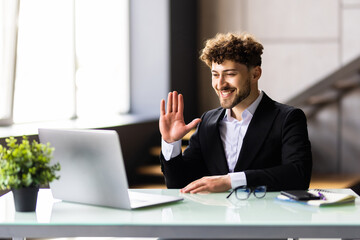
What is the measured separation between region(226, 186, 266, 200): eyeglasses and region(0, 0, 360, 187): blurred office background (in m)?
3.26

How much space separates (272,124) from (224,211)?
76 centimetres

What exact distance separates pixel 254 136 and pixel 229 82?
271 millimetres

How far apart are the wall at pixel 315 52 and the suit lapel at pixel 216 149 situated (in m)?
4.14

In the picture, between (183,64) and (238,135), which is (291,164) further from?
(183,64)

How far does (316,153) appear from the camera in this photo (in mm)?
7074

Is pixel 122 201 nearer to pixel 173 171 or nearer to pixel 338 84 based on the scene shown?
pixel 173 171

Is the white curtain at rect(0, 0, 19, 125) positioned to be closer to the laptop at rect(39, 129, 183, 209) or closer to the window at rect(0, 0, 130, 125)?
the window at rect(0, 0, 130, 125)

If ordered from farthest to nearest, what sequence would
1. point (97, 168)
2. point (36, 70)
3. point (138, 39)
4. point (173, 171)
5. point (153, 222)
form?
point (138, 39) → point (36, 70) → point (173, 171) → point (97, 168) → point (153, 222)

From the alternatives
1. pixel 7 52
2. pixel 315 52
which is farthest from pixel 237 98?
pixel 315 52

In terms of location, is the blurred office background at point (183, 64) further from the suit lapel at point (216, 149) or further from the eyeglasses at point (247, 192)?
the eyeglasses at point (247, 192)

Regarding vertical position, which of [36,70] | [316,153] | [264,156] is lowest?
[316,153]

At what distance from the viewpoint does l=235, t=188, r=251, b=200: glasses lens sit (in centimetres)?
233

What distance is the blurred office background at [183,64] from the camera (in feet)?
19.3

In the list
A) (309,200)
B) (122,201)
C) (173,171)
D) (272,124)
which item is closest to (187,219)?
(122,201)
